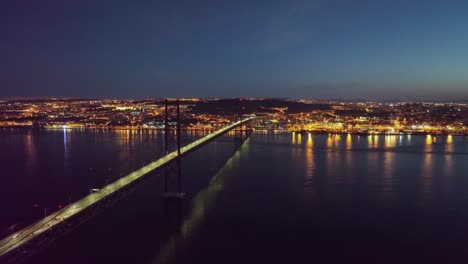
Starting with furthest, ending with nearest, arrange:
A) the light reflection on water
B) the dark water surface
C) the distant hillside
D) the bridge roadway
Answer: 1. the distant hillside
2. the light reflection on water
3. the dark water surface
4. the bridge roadway

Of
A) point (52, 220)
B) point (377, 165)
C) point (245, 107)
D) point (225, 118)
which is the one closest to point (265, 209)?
point (52, 220)

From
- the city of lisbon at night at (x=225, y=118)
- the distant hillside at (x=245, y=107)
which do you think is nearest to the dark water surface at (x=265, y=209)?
the city of lisbon at night at (x=225, y=118)

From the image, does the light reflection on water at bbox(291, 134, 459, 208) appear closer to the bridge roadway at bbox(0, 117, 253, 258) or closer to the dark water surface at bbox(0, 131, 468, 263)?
the dark water surface at bbox(0, 131, 468, 263)

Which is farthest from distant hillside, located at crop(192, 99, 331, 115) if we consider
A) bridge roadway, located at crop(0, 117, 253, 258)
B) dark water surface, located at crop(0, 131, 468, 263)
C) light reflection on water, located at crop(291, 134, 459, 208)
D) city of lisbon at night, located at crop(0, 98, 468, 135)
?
bridge roadway, located at crop(0, 117, 253, 258)

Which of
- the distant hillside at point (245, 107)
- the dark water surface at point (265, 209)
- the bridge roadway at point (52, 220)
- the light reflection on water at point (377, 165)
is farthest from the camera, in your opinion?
the distant hillside at point (245, 107)

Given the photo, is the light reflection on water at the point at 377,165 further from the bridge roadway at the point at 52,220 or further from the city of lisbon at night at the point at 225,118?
the city of lisbon at night at the point at 225,118

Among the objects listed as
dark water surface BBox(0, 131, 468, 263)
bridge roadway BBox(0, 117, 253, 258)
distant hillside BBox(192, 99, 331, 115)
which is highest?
distant hillside BBox(192, 99, 331, 115)

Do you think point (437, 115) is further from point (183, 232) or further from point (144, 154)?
point (183, 232)
